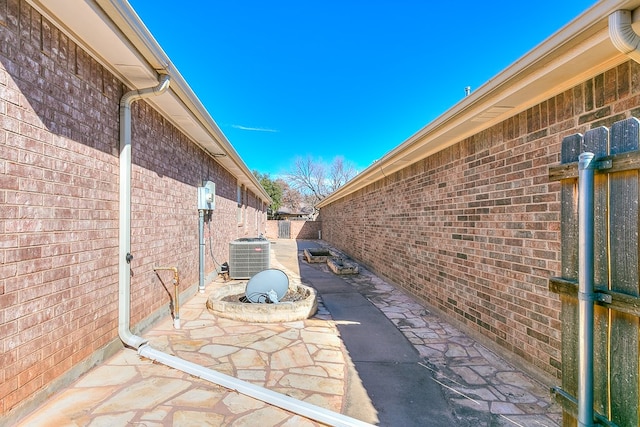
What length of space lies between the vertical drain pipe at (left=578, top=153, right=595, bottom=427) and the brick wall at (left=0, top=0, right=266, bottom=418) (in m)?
3.17

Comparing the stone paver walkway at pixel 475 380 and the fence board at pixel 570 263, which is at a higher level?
the fence board at pixel 570 263

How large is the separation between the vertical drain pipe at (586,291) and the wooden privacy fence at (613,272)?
0.03 m

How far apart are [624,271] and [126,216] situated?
3.86 meters

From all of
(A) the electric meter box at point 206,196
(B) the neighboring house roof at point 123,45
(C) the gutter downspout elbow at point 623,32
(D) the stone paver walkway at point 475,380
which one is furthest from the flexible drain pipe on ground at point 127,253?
(C) the gutter downspout elbow at point 623,32

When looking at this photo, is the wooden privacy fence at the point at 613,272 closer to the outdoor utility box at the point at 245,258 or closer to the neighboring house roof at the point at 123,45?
the neighboring house roof at the point at 123,45

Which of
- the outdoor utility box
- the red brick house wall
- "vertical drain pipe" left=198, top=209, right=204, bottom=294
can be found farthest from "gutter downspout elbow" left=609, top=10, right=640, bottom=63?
the red brick house wall

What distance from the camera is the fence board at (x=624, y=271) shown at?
1.08 m

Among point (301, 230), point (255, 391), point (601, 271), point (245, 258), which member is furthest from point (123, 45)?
point (301, 230)

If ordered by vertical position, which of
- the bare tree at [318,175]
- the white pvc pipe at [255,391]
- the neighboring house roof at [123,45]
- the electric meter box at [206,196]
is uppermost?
the bare tree at [318,175]

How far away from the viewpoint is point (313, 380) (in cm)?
276

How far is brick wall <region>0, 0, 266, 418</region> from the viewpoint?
194cm

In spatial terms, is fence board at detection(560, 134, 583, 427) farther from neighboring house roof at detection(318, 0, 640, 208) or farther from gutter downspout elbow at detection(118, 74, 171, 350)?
gutter downspout elbow at detection(118, 74, 171, 350)

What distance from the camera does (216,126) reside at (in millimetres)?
5047

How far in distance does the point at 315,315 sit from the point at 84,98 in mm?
3983
